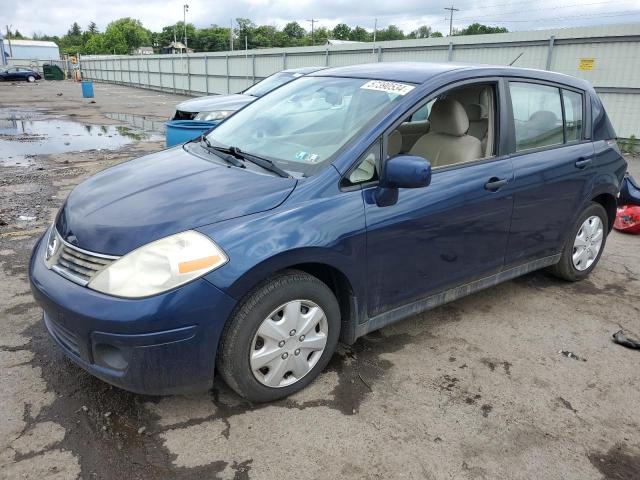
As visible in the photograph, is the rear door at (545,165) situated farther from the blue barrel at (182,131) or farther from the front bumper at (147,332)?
the blue barrel at (182,131)

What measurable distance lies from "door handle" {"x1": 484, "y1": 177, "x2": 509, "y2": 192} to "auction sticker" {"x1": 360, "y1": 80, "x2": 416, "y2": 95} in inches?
31.1

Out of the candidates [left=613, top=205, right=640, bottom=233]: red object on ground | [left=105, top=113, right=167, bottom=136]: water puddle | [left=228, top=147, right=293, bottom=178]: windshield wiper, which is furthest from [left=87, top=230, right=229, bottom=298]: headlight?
[left=105, top=113, right=167, bottom=136]: water puddle

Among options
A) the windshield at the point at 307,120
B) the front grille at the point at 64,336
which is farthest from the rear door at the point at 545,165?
the front grille at the point at 64,336

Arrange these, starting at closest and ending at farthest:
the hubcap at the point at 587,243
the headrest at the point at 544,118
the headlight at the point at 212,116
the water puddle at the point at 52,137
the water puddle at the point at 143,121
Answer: the headrest at the point at 544,118
the hubcap at the point at 587,243
the headlight at the point at 212,116
the water puddle at the point at 52,137
the water puddle at the point at 143,121

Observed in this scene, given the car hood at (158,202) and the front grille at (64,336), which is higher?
the car hood at (158,202)

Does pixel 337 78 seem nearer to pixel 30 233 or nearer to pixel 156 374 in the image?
pixel 156 374

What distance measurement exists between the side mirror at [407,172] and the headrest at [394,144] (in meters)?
0.25

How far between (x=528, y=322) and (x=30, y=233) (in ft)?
15.5

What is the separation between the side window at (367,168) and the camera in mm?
2793

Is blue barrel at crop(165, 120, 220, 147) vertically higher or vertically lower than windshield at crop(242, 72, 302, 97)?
lower

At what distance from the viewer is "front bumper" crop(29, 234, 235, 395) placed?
7.38 ft

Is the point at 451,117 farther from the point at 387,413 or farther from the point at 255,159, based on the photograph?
the point at 387,413

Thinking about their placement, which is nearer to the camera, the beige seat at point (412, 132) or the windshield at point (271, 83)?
the beige seat at point (412, 132)

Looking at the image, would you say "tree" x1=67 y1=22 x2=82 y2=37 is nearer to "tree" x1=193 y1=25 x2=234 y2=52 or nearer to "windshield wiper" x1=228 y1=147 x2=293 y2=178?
"tree" x1=193 y1=25 x2=234 y2=52
